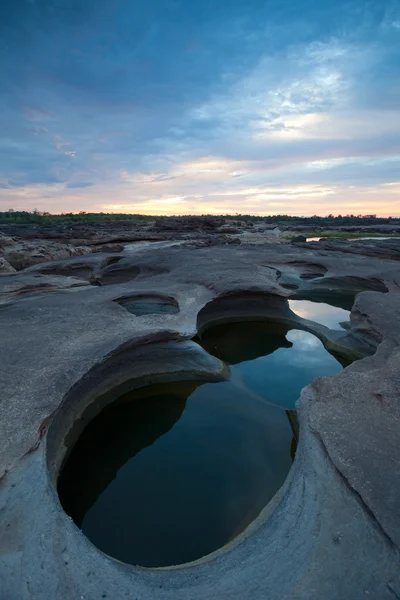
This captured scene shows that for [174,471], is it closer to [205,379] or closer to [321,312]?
[205,379]

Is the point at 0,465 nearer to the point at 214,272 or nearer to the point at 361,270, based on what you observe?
the point at 214,272

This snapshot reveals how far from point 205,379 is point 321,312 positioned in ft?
22.0

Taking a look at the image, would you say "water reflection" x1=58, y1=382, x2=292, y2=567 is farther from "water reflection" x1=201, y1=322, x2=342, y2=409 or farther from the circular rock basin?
"water reflection" x1=201, y1=322, x2=342, y2=409

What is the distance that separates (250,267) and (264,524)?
366 inches

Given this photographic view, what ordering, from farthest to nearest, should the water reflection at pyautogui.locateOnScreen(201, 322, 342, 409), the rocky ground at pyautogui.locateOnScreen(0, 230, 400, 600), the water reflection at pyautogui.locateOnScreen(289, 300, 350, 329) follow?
the water reflection at pyautogui.locateOnScreen(289, 300, 350, 329) < the water reflection at pyautogui.locateOnScreen(201, 322, 342, 409) < the rocky ground at pyautogui.locateOnScreen(0, 230, 400, 600)

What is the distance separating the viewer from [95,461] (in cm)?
484

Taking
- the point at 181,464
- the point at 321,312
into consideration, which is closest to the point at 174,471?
the point at 181,464

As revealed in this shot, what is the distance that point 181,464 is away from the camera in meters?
4.79

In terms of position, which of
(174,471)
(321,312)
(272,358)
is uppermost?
(321,312)

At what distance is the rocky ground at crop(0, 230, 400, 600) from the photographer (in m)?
2.37

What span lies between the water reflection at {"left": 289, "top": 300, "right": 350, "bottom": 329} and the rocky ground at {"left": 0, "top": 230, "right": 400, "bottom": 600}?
2.46m

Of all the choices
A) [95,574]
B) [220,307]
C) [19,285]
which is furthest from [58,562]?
[19,285]

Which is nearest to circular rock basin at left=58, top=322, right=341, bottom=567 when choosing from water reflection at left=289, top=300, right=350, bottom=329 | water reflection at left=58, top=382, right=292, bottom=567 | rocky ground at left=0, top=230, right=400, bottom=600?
water reflection at left=58, top=382, right=292, bottom=567

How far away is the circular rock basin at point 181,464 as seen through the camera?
369 centimetres
